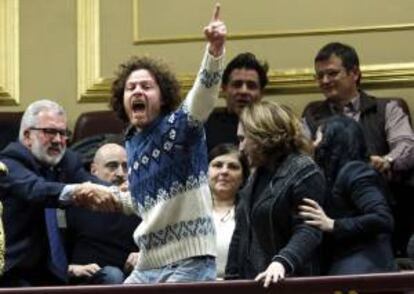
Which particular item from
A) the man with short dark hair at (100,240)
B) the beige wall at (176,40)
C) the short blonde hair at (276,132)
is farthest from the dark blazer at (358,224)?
the beige wall at (176,40)

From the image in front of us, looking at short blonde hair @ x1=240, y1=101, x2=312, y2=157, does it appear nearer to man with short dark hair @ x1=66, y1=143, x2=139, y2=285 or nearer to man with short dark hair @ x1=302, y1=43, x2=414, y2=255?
man with short dark hair @ x1=66, y1=143, x2=139, y2=285

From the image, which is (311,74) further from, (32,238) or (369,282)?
(369,282)

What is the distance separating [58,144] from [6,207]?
30 centimetres

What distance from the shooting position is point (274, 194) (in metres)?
3.06

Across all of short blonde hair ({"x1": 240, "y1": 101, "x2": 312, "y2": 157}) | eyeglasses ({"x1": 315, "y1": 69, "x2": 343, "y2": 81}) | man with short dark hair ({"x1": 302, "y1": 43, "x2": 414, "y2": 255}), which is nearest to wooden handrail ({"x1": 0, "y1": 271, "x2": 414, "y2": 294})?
short blonde hair ({"x1": 240, "y1": 101, "x2": 312, "y2": 157})

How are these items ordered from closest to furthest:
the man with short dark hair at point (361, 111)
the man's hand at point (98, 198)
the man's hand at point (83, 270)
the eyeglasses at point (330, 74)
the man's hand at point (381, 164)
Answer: the man's hand at point (98, 198) → the man's hand at point (83, 270) → the man's hand at point (381, 164) → the man with short dark hair at point (361, 111) → the eyeglasses at point (330, 74)

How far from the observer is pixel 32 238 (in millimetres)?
3654

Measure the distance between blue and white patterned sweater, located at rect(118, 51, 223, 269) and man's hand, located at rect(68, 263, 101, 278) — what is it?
859 millimetres

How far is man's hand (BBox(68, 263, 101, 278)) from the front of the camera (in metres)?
3.81

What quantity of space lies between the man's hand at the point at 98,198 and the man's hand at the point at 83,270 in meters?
0.46

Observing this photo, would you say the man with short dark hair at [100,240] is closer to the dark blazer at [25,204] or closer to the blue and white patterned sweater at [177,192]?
the dark blazer at [25,204]

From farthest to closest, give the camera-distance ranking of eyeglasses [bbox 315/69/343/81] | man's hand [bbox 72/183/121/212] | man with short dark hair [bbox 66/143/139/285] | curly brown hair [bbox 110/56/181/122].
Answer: eyeglasses [bbox 315/69/343/81] < man with short dark hair [bbox 66/143/139/285] < man's hand [bbox 72/183/121/212] < curly brown hair [bbox 110/56/181/122]

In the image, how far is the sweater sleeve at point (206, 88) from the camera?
2850 millimetres

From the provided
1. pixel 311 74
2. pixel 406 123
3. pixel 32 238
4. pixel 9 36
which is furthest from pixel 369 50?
pixel 32 238
